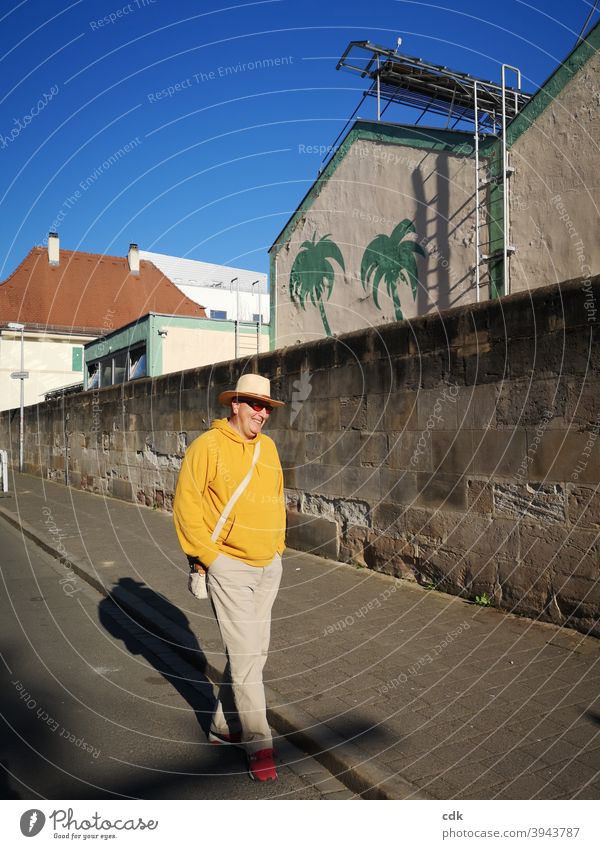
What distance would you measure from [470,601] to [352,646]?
1.57 meters

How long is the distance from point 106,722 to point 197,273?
116 ft

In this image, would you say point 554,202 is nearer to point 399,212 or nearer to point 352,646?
point 399,212

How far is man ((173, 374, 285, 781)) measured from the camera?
363cm

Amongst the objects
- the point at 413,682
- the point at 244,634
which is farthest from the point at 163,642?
the point at 244,634

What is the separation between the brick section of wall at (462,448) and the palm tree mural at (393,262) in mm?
4103

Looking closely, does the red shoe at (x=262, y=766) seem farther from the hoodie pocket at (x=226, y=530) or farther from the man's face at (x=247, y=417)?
the man's face at (x=247, y=417)

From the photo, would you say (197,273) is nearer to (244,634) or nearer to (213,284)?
(213,284)

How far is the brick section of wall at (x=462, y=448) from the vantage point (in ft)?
18.1

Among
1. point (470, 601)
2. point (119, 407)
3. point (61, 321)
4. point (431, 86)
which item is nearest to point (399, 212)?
point (431, 86)

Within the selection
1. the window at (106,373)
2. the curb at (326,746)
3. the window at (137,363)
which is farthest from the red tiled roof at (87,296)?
the curb at (326,746)

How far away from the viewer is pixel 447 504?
22.3ft

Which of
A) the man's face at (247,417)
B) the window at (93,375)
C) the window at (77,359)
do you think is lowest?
the man's face at (247,417)

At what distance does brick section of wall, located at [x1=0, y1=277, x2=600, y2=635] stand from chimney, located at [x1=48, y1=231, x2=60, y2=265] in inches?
1233

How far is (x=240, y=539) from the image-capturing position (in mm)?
3723
